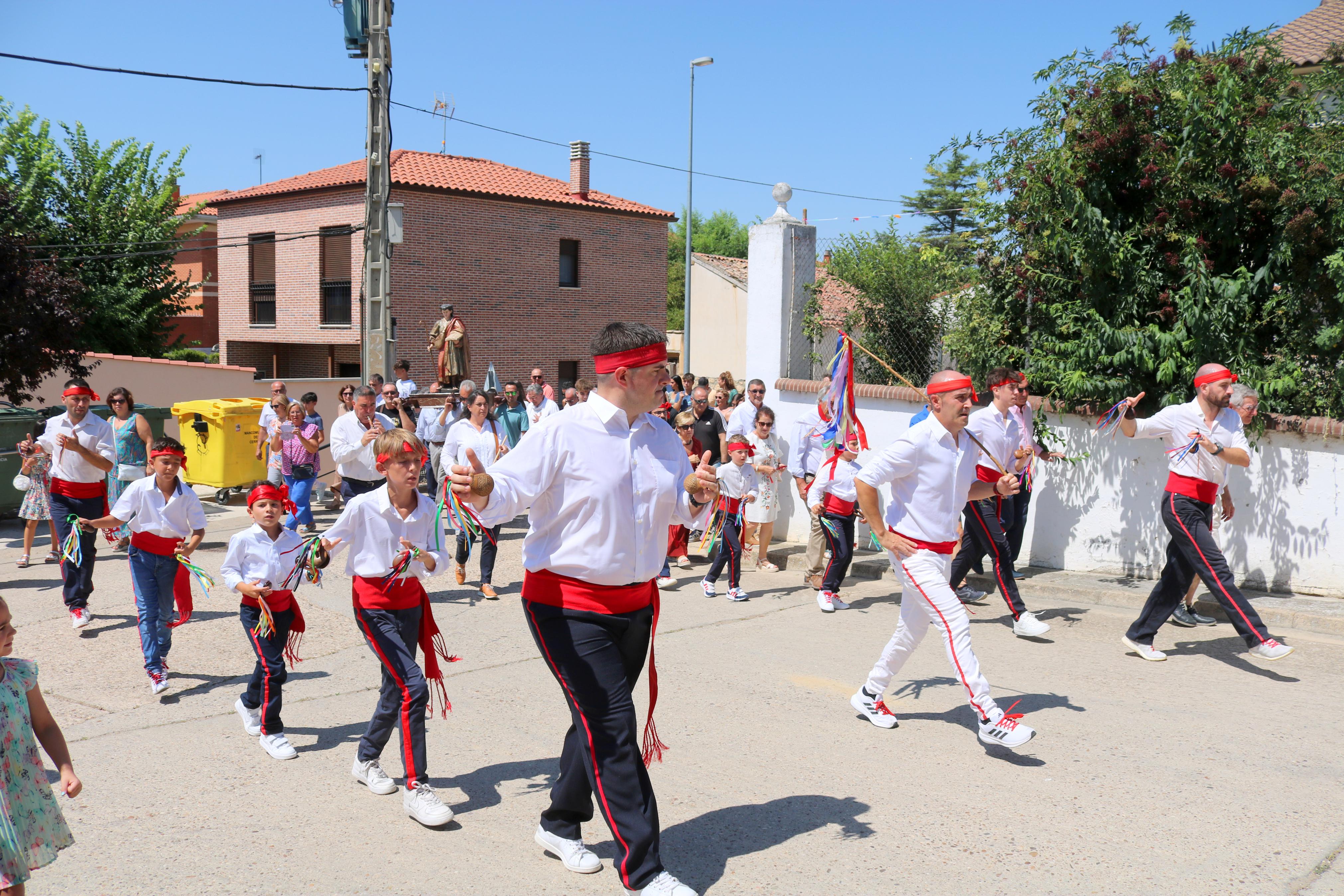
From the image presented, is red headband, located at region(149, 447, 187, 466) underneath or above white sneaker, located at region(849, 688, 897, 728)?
above

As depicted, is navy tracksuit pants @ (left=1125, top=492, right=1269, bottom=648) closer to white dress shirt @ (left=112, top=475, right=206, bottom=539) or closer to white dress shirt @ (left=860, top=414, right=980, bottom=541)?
white dress shirt @ (left=860, top=414, right=980, bottom=541)

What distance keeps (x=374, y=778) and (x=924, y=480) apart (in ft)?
10.1

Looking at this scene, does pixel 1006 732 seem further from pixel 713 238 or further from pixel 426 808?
pixel 713 238

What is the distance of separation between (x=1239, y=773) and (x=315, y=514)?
11.6 m

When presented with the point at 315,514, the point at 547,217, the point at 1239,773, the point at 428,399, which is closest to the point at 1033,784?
the point at 1239,773

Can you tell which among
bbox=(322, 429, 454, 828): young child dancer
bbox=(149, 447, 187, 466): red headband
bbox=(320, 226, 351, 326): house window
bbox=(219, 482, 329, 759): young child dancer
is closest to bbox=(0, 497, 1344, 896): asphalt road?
bbox=(219, 482, 329, 759): young child dancer

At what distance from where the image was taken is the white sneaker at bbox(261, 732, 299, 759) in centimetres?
525

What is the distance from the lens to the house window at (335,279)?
Answer: 2988 centimetres

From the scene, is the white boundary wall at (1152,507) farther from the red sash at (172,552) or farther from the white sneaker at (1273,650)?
the red sash at (172,552)

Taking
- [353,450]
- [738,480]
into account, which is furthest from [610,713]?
[353,450]

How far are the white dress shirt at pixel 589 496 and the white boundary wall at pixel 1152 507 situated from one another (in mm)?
6621

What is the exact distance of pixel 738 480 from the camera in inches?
357

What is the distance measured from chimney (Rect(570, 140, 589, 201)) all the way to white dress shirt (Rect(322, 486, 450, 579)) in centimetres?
2840

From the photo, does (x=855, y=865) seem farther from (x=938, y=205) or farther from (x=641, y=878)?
(x=938, y=205)
